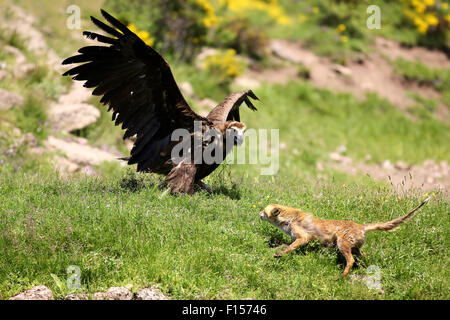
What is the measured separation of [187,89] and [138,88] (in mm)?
7628

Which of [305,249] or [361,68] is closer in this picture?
[305,249]

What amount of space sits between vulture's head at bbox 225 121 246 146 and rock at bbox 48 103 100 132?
5367mm

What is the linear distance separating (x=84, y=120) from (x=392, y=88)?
439 inches

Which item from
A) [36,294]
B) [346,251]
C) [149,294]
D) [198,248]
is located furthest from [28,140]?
[346,251]

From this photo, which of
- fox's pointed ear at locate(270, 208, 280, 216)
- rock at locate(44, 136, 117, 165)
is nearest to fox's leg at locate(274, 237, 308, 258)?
fox's pointed ear at locate(270, 208, 280, 216)

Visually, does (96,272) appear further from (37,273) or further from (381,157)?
(381,157)

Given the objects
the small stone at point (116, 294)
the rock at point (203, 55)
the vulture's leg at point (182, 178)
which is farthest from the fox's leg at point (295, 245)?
the rock at point (203, 55)

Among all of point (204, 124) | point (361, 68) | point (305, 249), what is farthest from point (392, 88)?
point (305, 249)

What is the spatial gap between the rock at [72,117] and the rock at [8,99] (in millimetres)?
712

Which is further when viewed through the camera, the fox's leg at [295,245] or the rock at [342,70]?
the rock at [342,70]

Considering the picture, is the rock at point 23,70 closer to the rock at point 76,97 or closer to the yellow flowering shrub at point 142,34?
the rock at point 76,97

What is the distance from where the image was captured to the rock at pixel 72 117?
38.4 feet

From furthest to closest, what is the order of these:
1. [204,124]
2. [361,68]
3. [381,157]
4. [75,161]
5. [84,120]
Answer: [361,68], [381,157], [84,120], [75,161], [204,124]

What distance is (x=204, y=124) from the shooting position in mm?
7609
